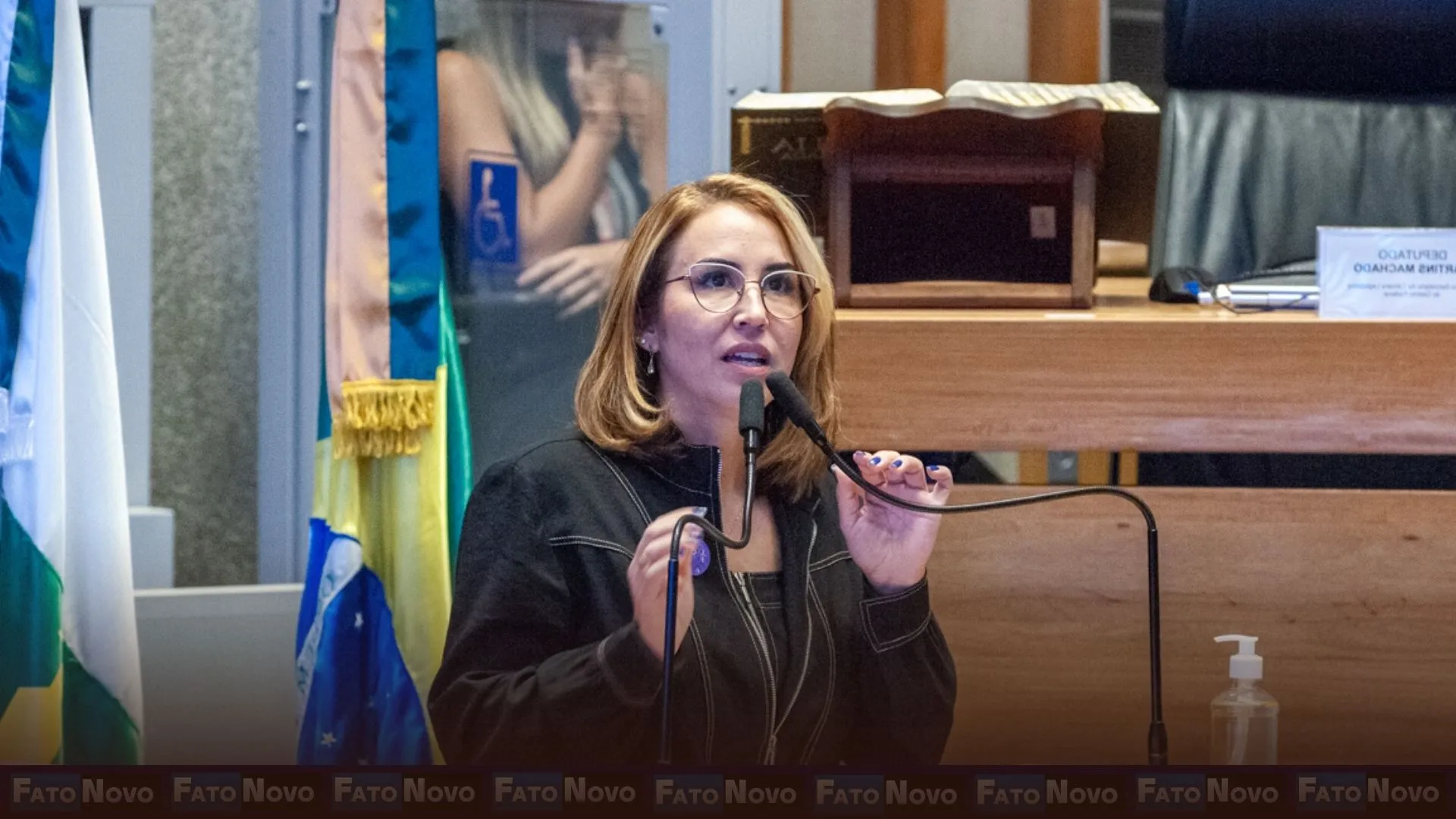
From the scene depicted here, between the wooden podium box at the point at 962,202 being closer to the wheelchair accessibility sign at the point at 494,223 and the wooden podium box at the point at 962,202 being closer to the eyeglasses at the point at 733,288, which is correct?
the eyeglasses at the point at 733,288

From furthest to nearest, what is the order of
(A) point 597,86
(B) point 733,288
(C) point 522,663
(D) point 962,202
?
(A) point 597,86 → (D) point 962,202 → (B) point 733,288 → (C) point 522,663

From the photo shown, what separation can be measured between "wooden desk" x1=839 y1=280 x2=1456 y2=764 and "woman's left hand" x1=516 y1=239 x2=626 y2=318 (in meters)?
0.65

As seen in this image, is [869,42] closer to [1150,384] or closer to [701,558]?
[1150,384]

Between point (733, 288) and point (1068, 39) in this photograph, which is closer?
point (733, 288)

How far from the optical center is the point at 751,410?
1.10m

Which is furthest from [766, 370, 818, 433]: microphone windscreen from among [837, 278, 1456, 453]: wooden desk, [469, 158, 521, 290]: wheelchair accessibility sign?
[469, 158, 521, 290]: wheelchair accessibility sign

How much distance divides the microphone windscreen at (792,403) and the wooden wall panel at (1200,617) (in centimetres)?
66

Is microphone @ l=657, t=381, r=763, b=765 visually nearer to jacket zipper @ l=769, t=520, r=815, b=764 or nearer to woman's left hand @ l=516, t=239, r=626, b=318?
jacket zipper @ l=769, t=520, r=815, b=764

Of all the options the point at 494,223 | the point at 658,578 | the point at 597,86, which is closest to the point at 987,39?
the point at 597,86

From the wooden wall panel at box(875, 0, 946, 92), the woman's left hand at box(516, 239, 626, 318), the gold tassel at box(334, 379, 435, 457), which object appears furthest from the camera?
the wooden wall panel at box(875, 0, 946, 92)

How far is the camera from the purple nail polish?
1287mm

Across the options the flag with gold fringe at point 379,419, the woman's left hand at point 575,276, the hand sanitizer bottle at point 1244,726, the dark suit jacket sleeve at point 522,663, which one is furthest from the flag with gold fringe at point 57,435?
the hand sanitizer bottle at point 1244,726

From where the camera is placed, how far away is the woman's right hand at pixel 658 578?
3.51 ft

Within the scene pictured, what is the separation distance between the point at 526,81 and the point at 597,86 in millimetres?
110
